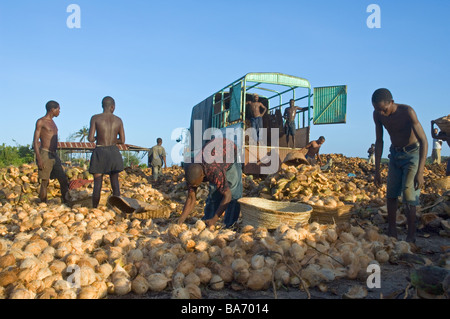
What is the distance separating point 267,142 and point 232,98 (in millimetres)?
1806

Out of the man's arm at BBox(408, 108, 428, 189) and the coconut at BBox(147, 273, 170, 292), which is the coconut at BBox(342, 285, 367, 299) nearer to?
the coconut at BBox(147, 273, 170, 292)

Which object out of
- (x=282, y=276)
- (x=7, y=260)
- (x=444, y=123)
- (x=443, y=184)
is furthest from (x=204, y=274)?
(x=443, y=184)

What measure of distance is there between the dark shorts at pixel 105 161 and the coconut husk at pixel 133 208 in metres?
0.50

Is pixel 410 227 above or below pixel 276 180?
below

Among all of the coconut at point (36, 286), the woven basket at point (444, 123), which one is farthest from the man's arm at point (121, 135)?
the woven basket at point (444, 123)

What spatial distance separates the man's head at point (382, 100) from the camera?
12.7 feet

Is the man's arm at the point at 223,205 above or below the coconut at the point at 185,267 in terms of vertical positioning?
above

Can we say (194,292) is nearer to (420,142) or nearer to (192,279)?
(192,279)

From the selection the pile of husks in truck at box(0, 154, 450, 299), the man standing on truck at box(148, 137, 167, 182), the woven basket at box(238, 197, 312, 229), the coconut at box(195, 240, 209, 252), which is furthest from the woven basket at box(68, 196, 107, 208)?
the man standing on truck at box(148, 137, 167, 182)

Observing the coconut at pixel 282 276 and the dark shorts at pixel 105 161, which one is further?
the dark shorts at pixel 105 161

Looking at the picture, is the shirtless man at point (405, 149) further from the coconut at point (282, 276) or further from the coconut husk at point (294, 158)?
the coconut husk at point (294, 158)
